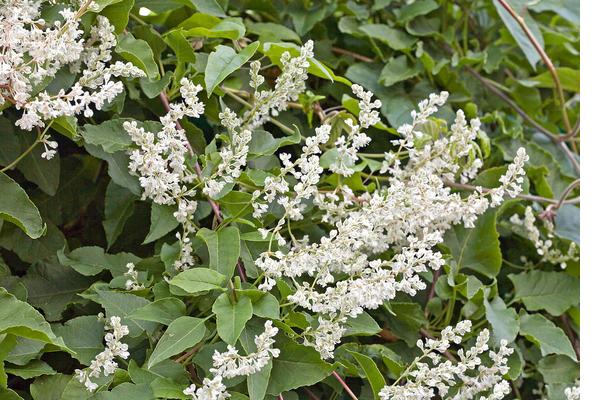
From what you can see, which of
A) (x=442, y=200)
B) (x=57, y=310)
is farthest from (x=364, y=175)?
(x=57, y=310)

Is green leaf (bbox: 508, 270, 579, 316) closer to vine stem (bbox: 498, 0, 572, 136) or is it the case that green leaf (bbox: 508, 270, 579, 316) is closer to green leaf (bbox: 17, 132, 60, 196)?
vine stem (bbox: 498, 0, 572, 136)

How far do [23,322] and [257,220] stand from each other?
0.80 ft

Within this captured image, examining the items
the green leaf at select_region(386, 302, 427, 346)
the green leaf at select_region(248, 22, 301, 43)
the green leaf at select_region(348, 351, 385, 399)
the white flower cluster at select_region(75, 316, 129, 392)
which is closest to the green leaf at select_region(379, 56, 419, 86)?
the green leaf at select_region(248, 22, 301, 43)

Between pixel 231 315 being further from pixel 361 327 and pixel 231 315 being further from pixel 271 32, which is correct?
→ pixel 271 32

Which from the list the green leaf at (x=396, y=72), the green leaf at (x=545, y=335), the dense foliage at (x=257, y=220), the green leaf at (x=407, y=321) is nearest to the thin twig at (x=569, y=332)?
the dense foliage at (x=257, y=220)

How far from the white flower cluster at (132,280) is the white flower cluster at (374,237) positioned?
0.40 ft

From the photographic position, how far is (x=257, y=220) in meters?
0.78

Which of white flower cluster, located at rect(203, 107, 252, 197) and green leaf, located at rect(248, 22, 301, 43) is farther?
green leaf, located at rect(248, 22, 301, 43)

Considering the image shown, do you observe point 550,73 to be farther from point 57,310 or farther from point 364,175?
point 57,310

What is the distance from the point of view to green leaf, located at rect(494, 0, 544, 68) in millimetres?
1135

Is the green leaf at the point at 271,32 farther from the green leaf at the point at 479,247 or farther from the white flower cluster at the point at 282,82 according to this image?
the green leaf at the point at 479,247

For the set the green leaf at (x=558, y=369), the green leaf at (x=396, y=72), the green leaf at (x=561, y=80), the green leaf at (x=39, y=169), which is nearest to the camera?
the green leaf at (x=39, y=169)

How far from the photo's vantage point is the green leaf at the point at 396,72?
42.3 inches

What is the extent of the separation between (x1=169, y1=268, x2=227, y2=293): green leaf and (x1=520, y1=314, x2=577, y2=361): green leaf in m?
0.41
